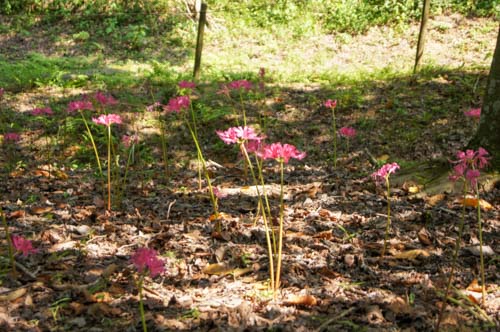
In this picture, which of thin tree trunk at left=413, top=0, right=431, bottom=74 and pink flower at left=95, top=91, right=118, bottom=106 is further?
thin tree trunk at left=413, top=0, right=431, bottom=74

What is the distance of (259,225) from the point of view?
3.43 metres

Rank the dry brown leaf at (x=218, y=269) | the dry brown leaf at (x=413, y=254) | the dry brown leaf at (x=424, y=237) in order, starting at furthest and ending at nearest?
the dry brown leaf at (x=424, y=237) → the dry brown leaf at (x=413, y=254) → the dry brown leaf at (x=218, y=269)

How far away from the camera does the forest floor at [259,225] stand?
228 cm

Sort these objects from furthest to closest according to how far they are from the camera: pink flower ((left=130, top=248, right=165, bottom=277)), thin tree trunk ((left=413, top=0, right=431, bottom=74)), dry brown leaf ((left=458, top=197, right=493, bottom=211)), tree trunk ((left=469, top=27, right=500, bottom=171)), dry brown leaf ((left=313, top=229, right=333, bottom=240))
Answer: thin tree trunk ((left=413, top=0, right=431, bottom=74)), tree trunk ((left=469, top=27, right=500, bottom=171)), dry brown leaf ((left=458, top=197, right=493, bottom=211)), dry brown leaf ((left=313, top=229, right=333, bottom=240)), pink flower ((left=130, top=248, right=165, bottom=277))

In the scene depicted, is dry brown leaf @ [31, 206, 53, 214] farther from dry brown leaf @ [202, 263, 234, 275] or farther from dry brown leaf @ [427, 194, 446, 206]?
dry brown leaf @ [427, 194, 446, 206]

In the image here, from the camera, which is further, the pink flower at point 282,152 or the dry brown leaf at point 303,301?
the dry brown leaf at point 303,301

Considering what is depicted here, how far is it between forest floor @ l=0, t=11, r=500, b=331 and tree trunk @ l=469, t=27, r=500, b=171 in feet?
0.87

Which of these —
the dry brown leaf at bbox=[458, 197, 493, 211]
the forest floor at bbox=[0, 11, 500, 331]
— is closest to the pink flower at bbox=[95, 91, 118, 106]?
the forest floor at bbox=[0, 11, 500, 331]

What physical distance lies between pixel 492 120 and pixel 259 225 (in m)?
2.17

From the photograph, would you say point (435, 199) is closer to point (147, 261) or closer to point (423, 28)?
point (147, 261)

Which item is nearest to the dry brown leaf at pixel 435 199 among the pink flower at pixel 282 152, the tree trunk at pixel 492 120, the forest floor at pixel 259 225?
the forest floor at pixel 259 225

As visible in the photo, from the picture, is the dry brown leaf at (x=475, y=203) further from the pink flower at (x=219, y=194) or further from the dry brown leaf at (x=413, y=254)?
the pink flower at (x=219, y=194)

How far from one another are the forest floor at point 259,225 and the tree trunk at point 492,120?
0.27 m

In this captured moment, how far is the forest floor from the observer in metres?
2.28
